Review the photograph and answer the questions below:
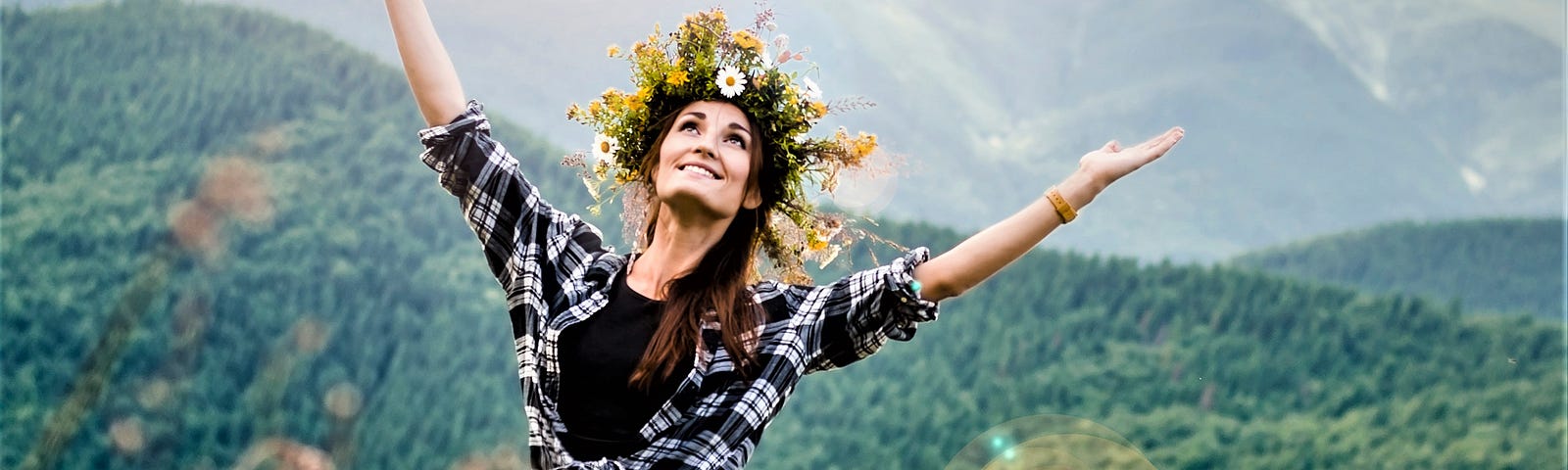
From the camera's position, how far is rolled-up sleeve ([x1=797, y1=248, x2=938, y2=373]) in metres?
1.95

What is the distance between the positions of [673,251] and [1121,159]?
641mm

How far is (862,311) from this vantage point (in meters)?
1.99

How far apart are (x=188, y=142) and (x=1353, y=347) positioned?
8.28m

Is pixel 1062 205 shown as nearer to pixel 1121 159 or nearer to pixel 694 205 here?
pixel 1121 159

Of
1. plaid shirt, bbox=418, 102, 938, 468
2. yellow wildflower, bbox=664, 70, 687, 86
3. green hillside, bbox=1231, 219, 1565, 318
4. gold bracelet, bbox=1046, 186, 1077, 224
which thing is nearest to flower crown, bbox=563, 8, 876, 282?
yellow wildflower, bbox=664, 70, 687, 86

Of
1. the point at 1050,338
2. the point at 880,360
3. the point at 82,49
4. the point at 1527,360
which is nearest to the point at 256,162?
the point at 82,49

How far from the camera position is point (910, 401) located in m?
9.86

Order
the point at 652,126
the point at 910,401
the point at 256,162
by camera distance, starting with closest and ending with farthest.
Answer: the point at 652,126, the point at 910,401, the point at 256,162

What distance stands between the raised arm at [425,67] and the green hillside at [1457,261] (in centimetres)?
1169

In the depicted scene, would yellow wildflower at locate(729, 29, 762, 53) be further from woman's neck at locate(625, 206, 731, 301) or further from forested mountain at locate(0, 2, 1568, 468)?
forested mountain at locate(0, 2, 1568, 468)

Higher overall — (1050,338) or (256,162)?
(256,162)

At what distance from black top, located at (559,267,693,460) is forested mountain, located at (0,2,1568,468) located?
7.54 m

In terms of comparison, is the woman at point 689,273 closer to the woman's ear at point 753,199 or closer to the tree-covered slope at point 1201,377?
the woman's ear at point 753,199

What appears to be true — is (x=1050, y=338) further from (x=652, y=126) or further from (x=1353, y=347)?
(x=652, y=126)
